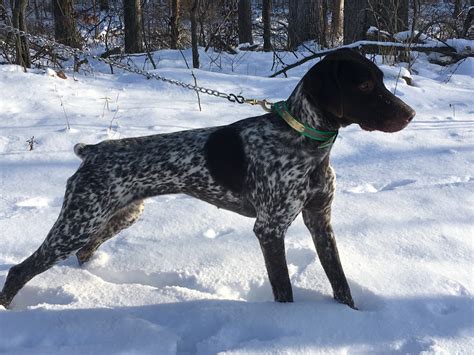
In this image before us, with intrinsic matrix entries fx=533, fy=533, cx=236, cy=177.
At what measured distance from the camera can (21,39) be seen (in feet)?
24.6

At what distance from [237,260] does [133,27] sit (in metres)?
8.47

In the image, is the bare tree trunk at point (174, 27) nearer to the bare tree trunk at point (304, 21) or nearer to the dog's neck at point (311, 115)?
the bare tree trunk at point (304, 21)

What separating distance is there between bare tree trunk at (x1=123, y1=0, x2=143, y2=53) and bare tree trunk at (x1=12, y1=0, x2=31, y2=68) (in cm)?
339

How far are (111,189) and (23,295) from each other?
2.83 ft

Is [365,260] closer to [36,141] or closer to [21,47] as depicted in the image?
[36,141]

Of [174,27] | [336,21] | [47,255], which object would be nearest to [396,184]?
[47,255]

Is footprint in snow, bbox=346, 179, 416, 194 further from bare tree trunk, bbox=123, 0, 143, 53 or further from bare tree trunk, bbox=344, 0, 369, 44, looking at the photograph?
bare tree trunk, bbox=123, 0, 143, 53

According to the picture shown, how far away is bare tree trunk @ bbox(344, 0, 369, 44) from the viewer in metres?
8.96

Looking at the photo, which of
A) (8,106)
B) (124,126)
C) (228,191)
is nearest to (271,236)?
(228,191)

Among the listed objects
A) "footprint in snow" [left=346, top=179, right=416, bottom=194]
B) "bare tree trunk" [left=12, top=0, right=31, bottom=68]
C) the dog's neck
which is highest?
"bare tree trunk" [left=12, top=0, right=31, bottom=68]

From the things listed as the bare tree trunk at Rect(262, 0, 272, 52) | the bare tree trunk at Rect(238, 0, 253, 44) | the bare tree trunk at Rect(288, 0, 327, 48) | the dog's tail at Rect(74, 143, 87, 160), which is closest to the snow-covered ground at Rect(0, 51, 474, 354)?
the dog's tail at Rect(74, 143, 87, 160)

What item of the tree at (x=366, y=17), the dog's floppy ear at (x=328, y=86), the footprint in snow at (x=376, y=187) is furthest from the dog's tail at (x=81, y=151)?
the tree at (x=366, y=17)

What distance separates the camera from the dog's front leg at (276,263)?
2.83 m

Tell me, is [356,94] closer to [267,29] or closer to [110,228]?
[110,228]
